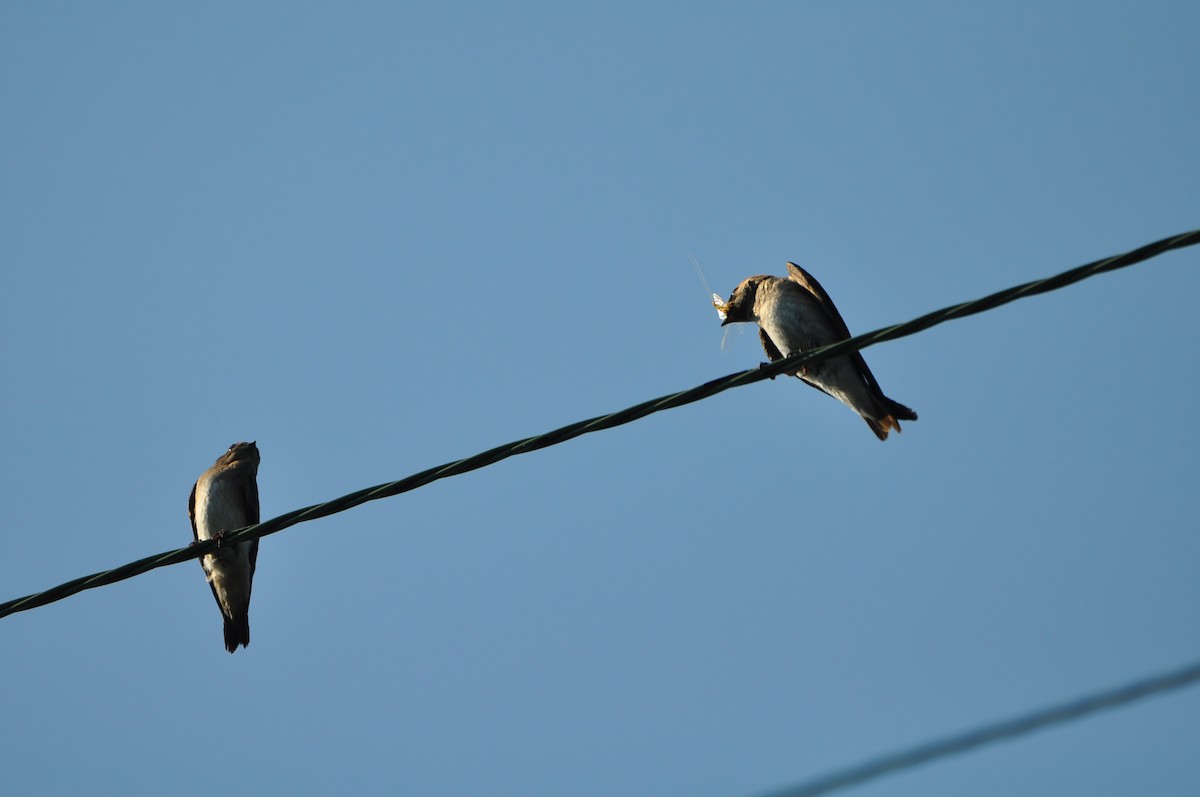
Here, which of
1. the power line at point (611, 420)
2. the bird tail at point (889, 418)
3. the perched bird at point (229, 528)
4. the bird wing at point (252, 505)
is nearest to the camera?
the power line at point (611, 420)

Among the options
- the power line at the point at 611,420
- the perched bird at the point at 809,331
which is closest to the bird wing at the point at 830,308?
the perched bird at the point at 809,331

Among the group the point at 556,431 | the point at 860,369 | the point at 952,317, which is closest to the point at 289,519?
the point at 556,431

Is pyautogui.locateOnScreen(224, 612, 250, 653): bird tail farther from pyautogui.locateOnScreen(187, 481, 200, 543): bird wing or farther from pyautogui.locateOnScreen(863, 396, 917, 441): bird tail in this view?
pyautogui.locateOnScreen(863, 396, 917, 441): bird tail

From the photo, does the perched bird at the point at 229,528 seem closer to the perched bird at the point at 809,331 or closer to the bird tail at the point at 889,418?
the perched bird at the point at 809,331

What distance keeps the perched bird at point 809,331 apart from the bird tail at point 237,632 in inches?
176

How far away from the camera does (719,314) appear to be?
970cm

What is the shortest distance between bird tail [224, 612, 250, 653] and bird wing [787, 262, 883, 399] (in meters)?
5.07

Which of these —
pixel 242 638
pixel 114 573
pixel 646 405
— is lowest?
pixel 114 573

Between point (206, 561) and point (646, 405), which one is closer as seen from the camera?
point (646, 405)

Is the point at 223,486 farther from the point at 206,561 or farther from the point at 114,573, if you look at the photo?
the point at 114,573

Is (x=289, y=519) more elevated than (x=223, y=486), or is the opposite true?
(x=223, y=486)

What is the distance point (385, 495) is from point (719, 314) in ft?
16.6

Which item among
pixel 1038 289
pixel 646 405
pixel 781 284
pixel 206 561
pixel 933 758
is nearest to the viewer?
pixel 933 758

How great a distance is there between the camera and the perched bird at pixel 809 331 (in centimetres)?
853
